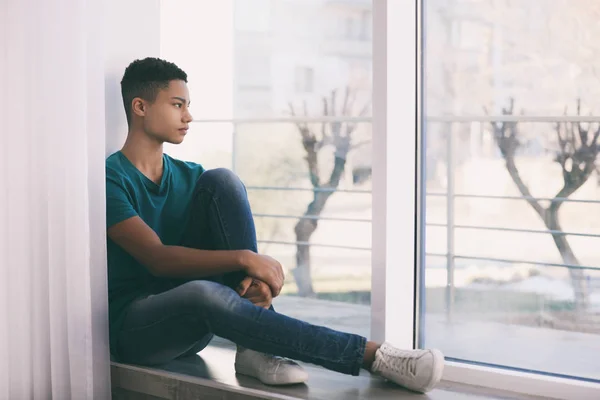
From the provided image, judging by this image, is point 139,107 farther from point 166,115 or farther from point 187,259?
point 187,259

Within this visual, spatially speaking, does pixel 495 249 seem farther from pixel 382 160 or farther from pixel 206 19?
pixel 206 19

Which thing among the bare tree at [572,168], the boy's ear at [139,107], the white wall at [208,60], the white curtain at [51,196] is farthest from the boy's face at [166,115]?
the white wall at [208,60]

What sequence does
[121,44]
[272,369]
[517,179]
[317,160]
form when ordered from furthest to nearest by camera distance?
[317,160], [517,179], [121,44], [272,369]

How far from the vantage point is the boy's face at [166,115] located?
1.82 meters

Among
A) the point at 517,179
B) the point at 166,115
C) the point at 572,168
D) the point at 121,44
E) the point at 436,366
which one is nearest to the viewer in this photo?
the point at 436,366

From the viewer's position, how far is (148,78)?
6.01ft

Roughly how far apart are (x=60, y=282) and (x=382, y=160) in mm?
836

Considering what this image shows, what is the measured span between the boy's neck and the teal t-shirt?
0.07 feet

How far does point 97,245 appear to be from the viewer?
166cm

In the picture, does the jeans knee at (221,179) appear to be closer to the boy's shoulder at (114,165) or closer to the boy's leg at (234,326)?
the boy's leg at (234,326)

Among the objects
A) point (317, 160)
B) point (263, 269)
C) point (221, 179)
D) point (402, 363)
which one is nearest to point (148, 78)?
point (221, 179)

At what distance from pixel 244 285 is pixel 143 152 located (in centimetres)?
49

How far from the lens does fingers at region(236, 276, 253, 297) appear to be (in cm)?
161

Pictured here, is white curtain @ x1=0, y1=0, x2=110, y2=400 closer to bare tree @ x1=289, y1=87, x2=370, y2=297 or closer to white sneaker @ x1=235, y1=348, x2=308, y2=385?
white sneaker @ x1=235, y1=348, x2=308, y2=385
